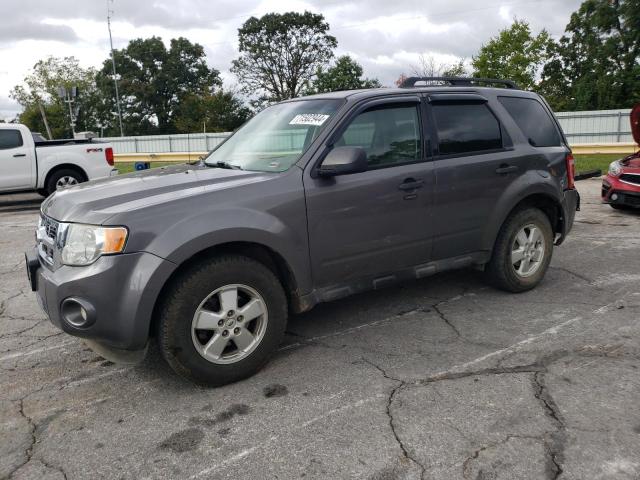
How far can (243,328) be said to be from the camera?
3408mm

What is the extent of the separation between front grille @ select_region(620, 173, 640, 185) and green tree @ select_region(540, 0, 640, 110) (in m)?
38.0

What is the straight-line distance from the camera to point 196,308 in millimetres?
3207

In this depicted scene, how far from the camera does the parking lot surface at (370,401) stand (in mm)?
2609

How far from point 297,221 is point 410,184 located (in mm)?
976

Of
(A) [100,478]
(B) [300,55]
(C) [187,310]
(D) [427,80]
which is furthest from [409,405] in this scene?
(B) [300,55]

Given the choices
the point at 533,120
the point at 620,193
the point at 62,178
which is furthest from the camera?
the point at 62,178

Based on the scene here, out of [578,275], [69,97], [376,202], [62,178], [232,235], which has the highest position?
[69,97]

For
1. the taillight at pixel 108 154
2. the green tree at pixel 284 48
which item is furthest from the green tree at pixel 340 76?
the taillight at pixel 108 154

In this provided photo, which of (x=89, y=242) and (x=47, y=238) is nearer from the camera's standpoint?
(x=89, y=242)

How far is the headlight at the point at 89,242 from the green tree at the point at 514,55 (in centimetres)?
4986

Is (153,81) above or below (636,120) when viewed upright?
above

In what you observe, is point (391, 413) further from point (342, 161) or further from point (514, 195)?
point (514, 195)

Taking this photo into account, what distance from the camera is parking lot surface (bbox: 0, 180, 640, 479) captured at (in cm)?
261

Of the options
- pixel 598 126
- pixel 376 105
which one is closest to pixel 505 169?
pixel 376 105
